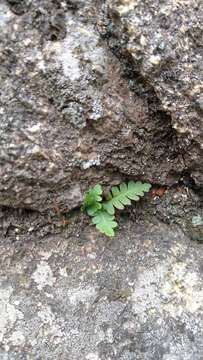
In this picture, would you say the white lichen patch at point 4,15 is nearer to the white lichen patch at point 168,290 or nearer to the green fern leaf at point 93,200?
the green fern leaf at point 93,200

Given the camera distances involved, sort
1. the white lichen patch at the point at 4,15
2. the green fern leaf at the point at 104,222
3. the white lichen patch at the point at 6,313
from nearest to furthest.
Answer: the white lichen patch at the point at 4,15
the white lichen patch at the point at 6,313
the green fern leaf at the point at 104,222

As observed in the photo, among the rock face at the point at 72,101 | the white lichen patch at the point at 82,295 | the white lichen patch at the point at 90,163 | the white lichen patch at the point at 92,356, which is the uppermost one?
the rock face at the point at 72,101

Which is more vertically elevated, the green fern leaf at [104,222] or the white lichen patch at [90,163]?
the white lichen patch at [90,163]

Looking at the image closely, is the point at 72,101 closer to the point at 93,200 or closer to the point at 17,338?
the point at 93,200

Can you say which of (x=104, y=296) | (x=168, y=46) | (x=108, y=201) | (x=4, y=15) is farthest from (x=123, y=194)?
(x=4, y=15)

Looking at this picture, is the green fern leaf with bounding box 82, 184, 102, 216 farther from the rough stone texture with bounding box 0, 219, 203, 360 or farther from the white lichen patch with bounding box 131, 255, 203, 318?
the white lichen patch with bounding box 131, 255, 203, 318

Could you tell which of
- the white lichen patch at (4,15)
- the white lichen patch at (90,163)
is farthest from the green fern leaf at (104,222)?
the white lichen patch at (4,15)
